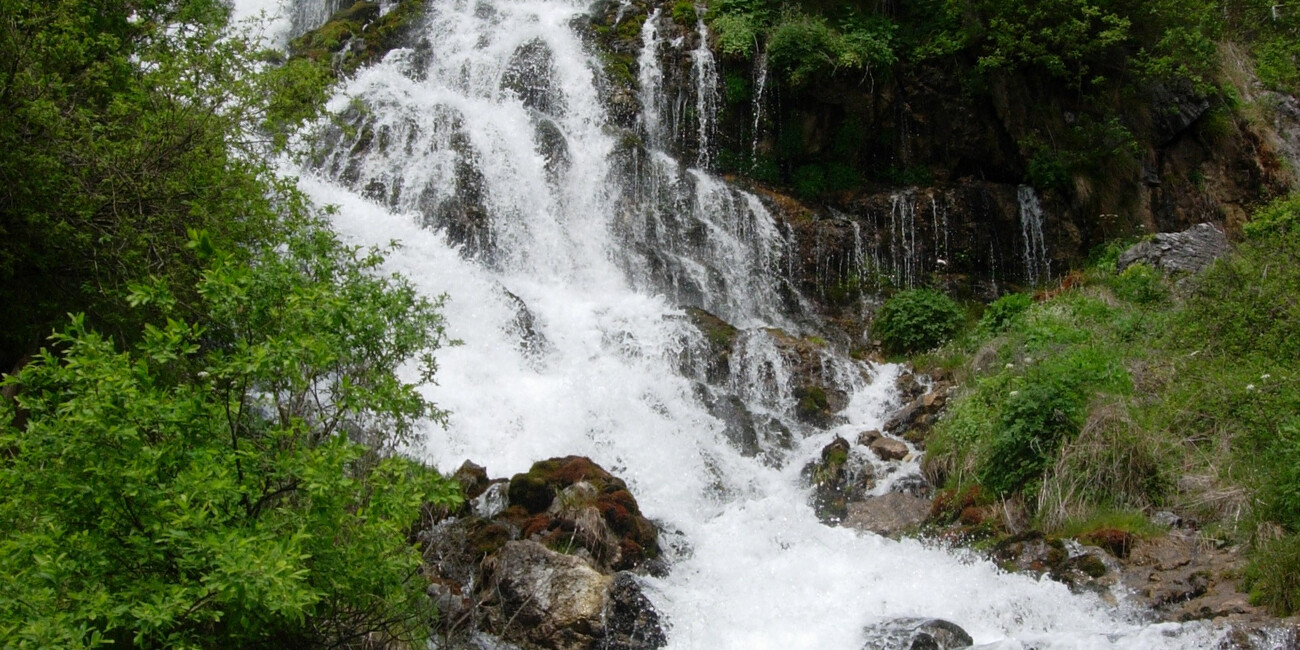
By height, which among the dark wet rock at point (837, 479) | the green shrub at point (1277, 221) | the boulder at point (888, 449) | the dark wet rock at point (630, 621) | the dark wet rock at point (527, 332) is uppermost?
the green shrub at point (1277, 221)

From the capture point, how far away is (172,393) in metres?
5.29

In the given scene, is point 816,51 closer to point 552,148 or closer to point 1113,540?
point 552,148

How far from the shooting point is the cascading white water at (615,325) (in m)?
7.66

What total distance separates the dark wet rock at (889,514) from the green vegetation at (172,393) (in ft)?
16.4

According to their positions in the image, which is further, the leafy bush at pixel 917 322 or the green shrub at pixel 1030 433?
the leafy bush at pixel 917 322

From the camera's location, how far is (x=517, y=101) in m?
18.0

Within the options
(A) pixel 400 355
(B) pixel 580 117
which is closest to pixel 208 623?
(A) pixel 400 355

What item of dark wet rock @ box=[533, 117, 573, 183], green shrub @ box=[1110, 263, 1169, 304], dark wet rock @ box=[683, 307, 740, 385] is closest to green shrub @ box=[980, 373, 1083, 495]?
dark wet rock @ box=[683, 307, 740, 385]

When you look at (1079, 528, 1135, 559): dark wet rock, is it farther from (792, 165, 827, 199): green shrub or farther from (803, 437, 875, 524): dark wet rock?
(792, 165, 827, 199): green shrub

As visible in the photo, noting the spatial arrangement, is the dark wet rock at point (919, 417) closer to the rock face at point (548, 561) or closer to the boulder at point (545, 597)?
the rock face at point (548, 561)

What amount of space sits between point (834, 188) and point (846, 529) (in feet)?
33.7

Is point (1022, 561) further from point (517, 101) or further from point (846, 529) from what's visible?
point (517, 101)

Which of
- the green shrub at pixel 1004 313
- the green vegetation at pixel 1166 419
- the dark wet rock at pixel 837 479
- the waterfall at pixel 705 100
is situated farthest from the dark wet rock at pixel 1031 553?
the waterfall at pixel 705 100

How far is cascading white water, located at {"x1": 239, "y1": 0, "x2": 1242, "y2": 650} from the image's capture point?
25.1 feet
